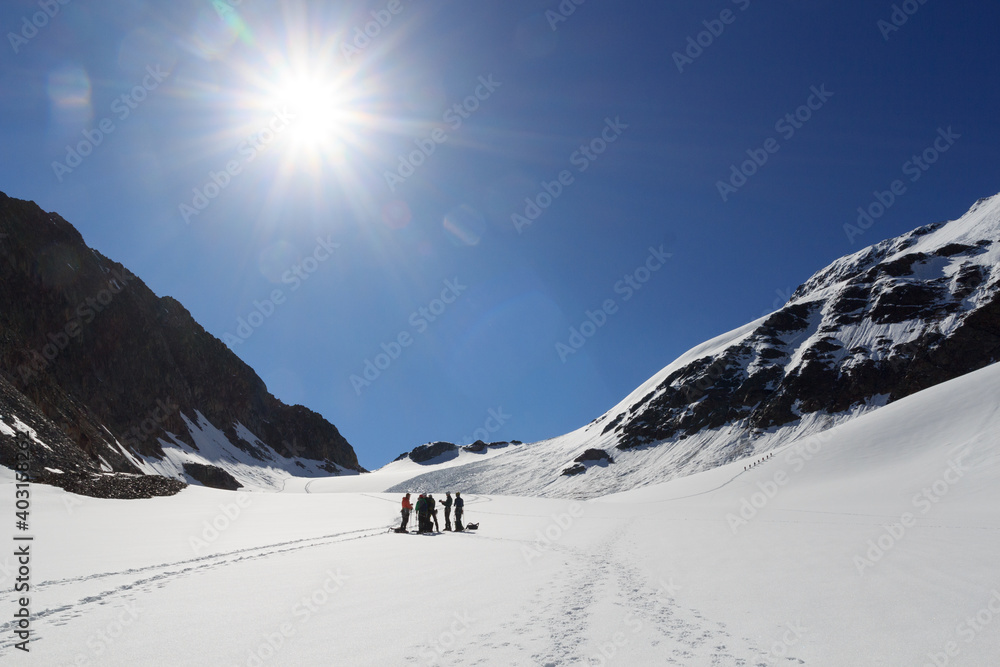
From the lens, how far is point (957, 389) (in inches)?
1328

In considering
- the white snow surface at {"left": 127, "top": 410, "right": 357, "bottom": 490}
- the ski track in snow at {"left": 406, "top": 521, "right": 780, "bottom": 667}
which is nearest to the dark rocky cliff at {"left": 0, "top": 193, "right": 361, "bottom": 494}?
the white snow surface at {"left": 127, "top": 410, "right": 357, "bottom": 490}

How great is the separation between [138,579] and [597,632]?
7471 mm

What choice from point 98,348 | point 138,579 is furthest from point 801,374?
point 98,348

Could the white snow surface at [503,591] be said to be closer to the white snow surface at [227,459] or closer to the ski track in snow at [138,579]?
the ski track in snow at [138,579]

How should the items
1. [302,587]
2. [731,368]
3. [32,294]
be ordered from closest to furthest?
[302,587] → [32,294] → [731,368]

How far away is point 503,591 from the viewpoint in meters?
8.00

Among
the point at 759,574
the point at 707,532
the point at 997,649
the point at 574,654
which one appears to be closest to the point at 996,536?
the point at 707,532

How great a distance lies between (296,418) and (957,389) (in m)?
119

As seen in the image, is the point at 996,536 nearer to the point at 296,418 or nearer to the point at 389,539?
the point at 389,539

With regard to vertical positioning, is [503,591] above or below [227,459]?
below

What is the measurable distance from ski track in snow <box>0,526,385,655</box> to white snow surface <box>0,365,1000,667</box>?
0.05 meters

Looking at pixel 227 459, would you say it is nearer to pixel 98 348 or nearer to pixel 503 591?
pixel 98 348

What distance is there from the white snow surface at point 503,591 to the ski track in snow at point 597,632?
3 centimetres

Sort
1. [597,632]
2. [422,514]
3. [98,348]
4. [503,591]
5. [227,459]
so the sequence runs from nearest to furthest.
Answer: [597,632] < [503,591] < [422,514] < [98,348] < [227,459]
